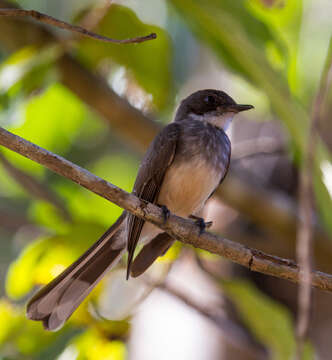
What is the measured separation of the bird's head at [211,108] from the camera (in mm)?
4430

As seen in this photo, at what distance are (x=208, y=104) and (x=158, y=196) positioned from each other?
983 mm

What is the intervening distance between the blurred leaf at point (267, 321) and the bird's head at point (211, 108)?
1.31 meters

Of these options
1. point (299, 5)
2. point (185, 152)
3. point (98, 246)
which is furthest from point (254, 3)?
point (98, 246)

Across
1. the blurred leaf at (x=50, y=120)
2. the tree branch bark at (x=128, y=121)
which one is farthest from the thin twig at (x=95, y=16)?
the blurred leaf at (x=50, y=120)

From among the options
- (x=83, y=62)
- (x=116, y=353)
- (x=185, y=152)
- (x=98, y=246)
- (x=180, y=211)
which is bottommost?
(x=116, y=353)

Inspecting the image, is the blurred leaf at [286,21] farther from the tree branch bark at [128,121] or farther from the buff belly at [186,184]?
the tree branch bark at [128,121]

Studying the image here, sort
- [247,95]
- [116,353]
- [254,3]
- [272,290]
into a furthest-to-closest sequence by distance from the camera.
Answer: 1. [247,95]
2. [272,290]
3. [254,3]
4. [116,353]

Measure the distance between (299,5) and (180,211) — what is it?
159 centimetres

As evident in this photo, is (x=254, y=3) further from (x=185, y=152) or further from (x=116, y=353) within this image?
(x=116, y=353)

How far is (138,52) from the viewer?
405 cm

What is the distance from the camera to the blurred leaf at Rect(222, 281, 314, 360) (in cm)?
327

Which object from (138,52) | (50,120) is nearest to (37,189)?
(50,120)

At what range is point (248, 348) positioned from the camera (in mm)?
4105

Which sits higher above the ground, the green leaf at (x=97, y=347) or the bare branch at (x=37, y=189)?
the bare branch at (x=37, y=189)
